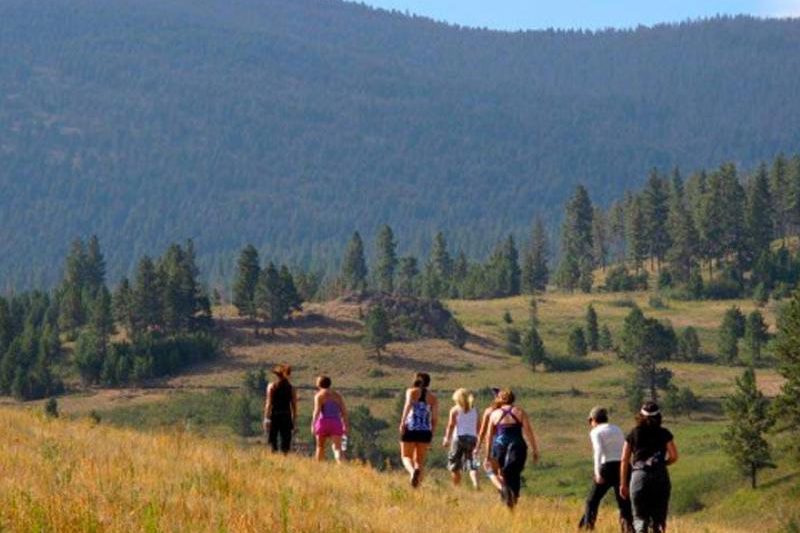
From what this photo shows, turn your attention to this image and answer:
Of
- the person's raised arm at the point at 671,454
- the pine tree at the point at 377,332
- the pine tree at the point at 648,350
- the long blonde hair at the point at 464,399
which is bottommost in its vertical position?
the pine tree at the point at 648,350

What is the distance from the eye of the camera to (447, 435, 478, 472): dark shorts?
22359mm

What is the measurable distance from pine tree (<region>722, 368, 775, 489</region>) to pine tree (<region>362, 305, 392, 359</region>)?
4145 cm

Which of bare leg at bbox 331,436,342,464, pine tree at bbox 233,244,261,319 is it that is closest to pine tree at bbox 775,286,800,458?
bare leg at bbox 331,436,342,464

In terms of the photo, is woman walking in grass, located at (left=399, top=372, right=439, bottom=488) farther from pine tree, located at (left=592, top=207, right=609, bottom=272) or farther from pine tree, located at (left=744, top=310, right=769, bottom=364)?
pine tree, located at (left=592, top=207, right=609, bottom=272)

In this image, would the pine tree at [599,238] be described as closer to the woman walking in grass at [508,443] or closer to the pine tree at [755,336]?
the pine tree at [755,336]

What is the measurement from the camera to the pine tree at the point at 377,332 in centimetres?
10738

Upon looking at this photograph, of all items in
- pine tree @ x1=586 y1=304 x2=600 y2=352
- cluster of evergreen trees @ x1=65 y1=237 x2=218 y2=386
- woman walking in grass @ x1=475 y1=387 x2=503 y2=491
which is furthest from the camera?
pine tree @ x1=586 y1=304 x2=600 y2=352

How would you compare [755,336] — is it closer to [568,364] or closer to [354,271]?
[568,364]

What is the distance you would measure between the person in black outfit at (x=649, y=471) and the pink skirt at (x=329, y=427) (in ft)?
25.4

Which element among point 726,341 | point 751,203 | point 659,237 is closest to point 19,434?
point 726,341

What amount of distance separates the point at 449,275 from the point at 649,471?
501ft

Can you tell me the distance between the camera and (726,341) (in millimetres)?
104875

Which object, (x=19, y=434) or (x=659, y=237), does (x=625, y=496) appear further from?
(x=659, y=237)

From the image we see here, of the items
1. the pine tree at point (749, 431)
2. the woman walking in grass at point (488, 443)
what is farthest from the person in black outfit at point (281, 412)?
the pine tree at point (749, 431)
